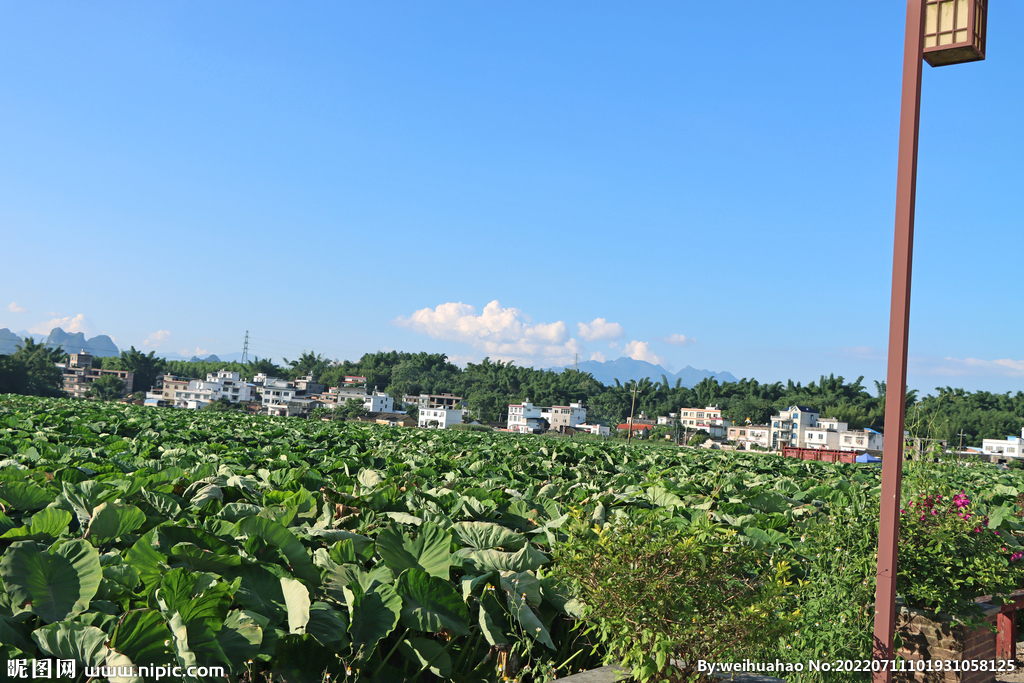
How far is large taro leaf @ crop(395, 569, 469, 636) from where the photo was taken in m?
3.76

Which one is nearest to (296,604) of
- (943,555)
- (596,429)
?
(943,555)

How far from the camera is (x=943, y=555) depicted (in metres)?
4.87

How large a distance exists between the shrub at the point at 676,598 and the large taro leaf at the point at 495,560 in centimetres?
73

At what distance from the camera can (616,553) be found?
12.4 ft

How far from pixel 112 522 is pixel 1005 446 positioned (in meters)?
114

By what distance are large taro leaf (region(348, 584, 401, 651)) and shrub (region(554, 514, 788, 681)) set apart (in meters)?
1.02

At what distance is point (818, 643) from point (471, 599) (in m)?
2.03

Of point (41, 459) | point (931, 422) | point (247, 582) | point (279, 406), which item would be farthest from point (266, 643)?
point (279, 406)

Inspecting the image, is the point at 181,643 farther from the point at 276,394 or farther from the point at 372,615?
the point at 276,394

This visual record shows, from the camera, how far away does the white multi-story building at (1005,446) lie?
91.9 m

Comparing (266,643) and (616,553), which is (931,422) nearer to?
(616,553)

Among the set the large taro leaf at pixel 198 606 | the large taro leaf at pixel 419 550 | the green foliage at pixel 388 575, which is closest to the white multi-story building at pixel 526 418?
the green foliage at pixel 388 575

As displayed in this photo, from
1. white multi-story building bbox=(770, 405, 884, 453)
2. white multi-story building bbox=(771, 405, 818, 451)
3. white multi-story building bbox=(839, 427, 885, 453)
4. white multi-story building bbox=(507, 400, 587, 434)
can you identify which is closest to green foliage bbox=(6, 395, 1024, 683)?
white multi-story building bbox=(770, 405, 884, 453)

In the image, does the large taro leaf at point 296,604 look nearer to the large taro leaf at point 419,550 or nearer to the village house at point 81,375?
the large taro leaf at point 419,550
